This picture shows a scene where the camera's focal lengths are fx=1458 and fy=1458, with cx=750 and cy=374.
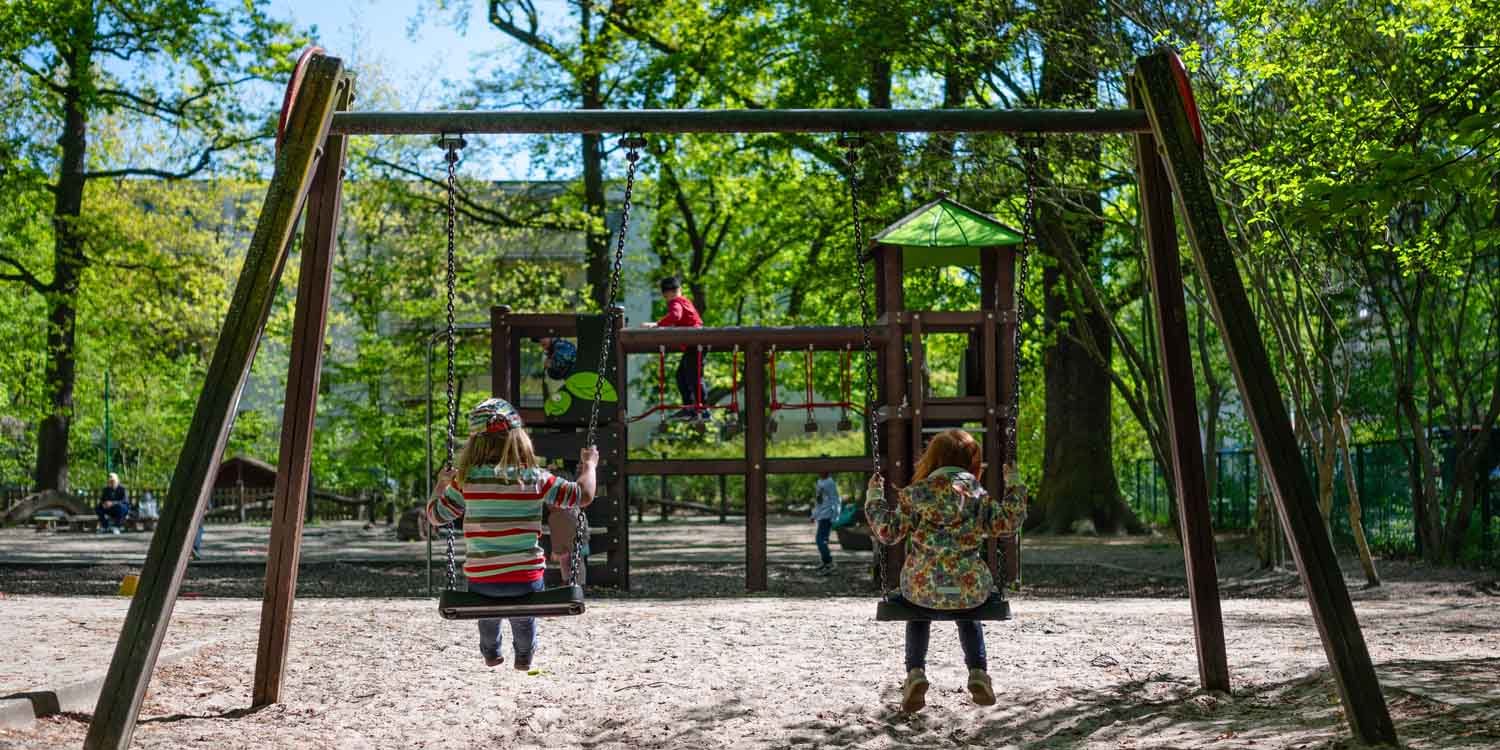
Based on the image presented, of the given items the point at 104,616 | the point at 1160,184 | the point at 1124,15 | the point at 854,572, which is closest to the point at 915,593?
the point at 1160,184

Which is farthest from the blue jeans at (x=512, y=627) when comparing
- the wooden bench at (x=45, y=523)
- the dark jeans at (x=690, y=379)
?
the wooden bench at (x=45, y=523)

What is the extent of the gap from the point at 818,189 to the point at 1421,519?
12501 mm

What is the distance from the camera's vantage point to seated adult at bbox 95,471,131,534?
30.8m

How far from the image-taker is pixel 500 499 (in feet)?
22.4

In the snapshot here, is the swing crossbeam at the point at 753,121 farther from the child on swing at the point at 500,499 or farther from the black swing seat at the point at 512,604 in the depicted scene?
Answer: the black swing seat at the point at 512,604

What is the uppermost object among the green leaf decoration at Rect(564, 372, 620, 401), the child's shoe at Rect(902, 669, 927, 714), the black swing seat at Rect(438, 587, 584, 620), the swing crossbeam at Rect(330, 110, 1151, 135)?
the swing crossbeam at Rect(330, 110, 1151, 135)

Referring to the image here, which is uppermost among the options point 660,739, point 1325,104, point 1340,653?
point 1325,104

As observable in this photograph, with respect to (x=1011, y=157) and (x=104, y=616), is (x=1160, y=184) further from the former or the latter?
(x=1011, y=157)

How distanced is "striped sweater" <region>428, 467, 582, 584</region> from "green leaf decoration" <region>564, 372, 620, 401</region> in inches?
301

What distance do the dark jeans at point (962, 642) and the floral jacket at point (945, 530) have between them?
0.19 meters

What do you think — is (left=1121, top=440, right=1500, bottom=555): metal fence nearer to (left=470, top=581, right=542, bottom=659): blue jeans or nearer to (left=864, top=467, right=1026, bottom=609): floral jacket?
(left=864, top=467, right=1026, bottom=609): floral jacket

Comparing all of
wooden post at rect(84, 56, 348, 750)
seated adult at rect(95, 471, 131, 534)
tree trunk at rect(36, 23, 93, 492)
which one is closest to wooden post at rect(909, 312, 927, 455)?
wooden post at rect(84, 56, 348, 750)

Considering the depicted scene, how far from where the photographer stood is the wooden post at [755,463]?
590 inches

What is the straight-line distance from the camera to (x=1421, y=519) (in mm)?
18203
